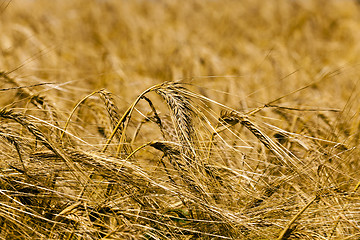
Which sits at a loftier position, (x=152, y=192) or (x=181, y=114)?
(x=181, y=114)

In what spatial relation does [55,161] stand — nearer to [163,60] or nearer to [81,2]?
[163,60]

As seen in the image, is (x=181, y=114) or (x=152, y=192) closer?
(x=181, y=114)

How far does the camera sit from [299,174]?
4.36 ft

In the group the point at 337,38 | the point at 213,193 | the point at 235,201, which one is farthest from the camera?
the point at 337,38

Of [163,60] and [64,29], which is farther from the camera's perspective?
[64,29]

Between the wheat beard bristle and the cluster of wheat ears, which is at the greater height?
the wheat beard bristle

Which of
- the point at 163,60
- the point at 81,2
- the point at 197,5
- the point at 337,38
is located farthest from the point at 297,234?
the point at 197,5

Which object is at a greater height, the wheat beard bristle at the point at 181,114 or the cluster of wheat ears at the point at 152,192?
the wheat beard bristle at the point at 181,114

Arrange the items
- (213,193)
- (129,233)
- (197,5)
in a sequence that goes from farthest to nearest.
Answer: (197,5) < (213,193) < (129,233)

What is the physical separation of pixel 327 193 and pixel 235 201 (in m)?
0.27

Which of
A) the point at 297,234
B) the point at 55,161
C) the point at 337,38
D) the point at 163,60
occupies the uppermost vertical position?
the point at 337,38

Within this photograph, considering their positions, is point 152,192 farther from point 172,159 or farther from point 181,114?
point 181,114

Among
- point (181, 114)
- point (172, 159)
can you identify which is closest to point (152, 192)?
point (172, 159)

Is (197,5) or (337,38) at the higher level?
(197,5)
